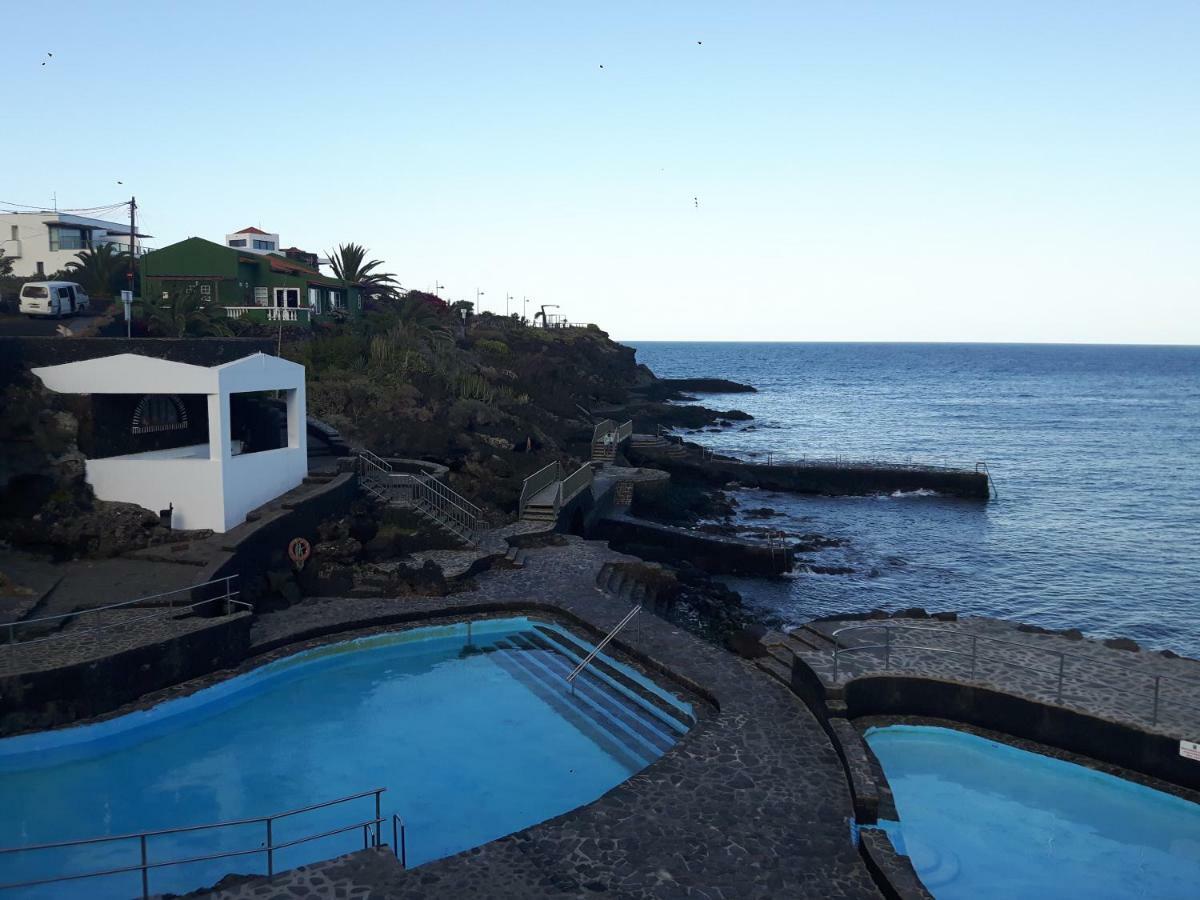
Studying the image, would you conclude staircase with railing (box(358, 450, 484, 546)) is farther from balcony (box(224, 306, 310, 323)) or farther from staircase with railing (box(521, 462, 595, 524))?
balcony (box(224, 306, 310, 323))

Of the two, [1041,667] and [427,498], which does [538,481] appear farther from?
[1041,667]

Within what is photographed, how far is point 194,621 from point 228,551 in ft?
8.31

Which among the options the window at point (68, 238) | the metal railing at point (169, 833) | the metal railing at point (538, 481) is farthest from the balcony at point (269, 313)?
the metal railing at point (169, 833)

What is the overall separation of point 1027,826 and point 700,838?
487cm

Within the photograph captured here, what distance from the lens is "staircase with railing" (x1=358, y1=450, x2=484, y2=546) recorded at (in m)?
24.0

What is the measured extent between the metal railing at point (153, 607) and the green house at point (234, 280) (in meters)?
25.4

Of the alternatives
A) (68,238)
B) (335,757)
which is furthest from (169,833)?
(68,238)

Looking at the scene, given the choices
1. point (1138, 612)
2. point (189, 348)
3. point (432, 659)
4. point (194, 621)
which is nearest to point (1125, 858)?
point (432, 659)

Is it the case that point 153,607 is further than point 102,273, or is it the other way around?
point 102,273

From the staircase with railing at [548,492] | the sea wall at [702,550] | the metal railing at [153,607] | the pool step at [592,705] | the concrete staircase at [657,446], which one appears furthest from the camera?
the concrete staircase at [657,446]

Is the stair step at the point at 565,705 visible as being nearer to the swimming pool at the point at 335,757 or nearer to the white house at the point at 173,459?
the swimming pool at the point at 335,757

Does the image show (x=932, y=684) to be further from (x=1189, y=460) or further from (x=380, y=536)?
(x=1189, y=460)

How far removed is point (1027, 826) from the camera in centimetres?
1199

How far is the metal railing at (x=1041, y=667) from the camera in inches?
566
